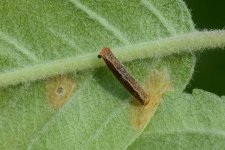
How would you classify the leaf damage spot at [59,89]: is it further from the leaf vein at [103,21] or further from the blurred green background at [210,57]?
the blurred green background at [210,57]

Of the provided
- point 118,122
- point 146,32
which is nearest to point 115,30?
point 146,32

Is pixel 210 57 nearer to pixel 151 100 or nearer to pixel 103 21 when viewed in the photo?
pixel 151 100

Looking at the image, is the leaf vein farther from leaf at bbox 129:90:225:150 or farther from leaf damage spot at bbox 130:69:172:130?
leaf at bbox 129:90:225:150

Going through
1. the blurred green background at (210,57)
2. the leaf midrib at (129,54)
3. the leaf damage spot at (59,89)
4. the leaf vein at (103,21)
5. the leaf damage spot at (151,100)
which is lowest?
the blurred green background at (210,57)

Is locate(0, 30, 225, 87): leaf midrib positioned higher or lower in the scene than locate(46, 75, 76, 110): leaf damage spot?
higher

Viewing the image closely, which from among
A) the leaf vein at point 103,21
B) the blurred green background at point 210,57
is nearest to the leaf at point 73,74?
the leaf vein at point 103,21

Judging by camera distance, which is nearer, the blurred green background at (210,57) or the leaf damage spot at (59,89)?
the leaf damage spot at (59,89)

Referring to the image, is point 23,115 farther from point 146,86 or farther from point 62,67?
point 146,86

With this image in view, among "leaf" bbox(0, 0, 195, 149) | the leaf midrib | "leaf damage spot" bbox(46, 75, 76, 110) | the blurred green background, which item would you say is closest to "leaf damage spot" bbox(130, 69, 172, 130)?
"leaf" bbox(0, 0, 195, 149)
